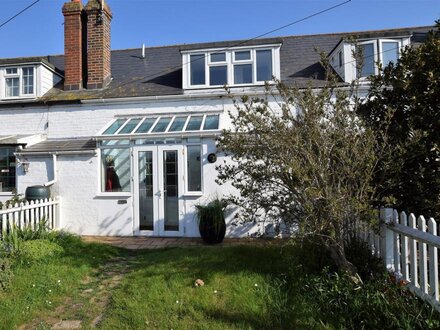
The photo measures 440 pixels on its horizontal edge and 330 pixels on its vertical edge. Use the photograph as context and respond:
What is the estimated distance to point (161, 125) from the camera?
10.5m

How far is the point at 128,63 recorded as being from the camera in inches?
571

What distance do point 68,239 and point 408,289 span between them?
23.5 ft

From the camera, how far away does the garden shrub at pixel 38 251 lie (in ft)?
20.5

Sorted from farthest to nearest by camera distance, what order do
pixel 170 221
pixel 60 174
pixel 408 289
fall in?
1. pixel 60 174
2. pixel 170 221
3. pixel 408 289

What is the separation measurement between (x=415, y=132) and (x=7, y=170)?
40.6ft

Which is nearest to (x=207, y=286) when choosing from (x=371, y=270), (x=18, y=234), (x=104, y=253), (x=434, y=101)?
(x=371, y=270)

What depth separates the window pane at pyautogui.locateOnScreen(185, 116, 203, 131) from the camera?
32.7ft

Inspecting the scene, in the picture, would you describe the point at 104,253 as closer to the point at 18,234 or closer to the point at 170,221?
the point at 18,234

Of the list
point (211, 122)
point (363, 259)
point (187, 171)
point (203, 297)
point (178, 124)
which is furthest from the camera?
point (178, 124)

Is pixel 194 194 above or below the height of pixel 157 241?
above

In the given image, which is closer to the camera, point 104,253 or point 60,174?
point 104,253

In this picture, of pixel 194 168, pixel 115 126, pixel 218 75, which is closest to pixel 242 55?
pixel 218 75

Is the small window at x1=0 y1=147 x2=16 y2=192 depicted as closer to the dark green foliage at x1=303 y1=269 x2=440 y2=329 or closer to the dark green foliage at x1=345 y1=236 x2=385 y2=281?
the dark green foliage at x1=303 y1=269 x2=440 y2=329

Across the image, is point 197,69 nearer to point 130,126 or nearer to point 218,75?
point 218,75
